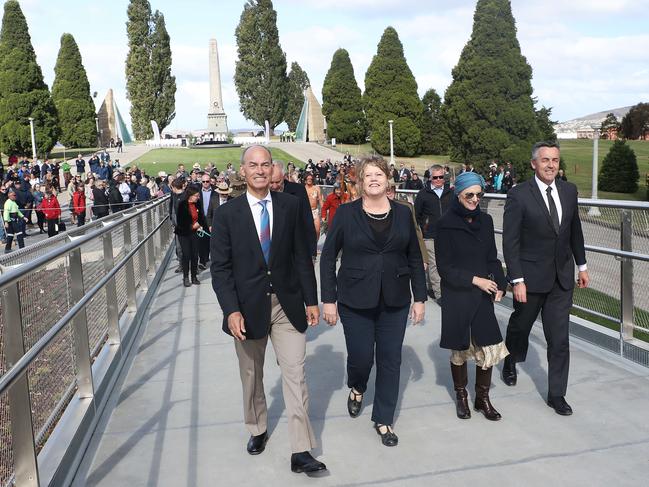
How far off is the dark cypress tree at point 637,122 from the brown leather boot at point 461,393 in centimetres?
8070

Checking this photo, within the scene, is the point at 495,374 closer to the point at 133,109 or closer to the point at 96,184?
the point at 96,184

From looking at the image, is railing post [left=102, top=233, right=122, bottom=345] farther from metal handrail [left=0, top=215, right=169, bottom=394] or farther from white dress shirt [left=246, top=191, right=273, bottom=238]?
white dress shirt [left=246, top=191, right=273, bottom=238]

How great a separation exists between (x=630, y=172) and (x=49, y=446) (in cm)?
3362

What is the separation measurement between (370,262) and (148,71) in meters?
80.5

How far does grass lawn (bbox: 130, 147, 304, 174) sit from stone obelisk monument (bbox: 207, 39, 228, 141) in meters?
11.1

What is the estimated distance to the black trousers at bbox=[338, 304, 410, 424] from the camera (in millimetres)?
4297

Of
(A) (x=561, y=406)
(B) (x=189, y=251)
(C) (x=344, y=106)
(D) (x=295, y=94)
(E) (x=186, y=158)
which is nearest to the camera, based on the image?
(A) (x=561, y=406)

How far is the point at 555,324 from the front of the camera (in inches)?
189

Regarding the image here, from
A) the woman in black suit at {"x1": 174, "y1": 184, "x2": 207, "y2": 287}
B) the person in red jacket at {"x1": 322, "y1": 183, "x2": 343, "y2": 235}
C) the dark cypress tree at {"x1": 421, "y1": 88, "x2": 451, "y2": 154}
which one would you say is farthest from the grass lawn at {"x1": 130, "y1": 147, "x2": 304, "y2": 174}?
the person in red jacket at {"x1": 322, "y1": 183, "x2": 343, "y2": 235}

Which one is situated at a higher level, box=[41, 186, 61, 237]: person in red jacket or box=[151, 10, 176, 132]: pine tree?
box=[151, 10, 176, 132]: pine tree

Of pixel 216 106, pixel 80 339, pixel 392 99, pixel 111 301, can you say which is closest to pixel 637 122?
pixel 392 99

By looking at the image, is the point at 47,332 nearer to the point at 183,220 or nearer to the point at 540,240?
the point at 540,240

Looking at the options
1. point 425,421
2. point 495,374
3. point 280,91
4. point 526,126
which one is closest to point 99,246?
point 425,421

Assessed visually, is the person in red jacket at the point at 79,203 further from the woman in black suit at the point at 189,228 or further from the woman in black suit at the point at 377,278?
the woman in black suit at the point at 377,278
